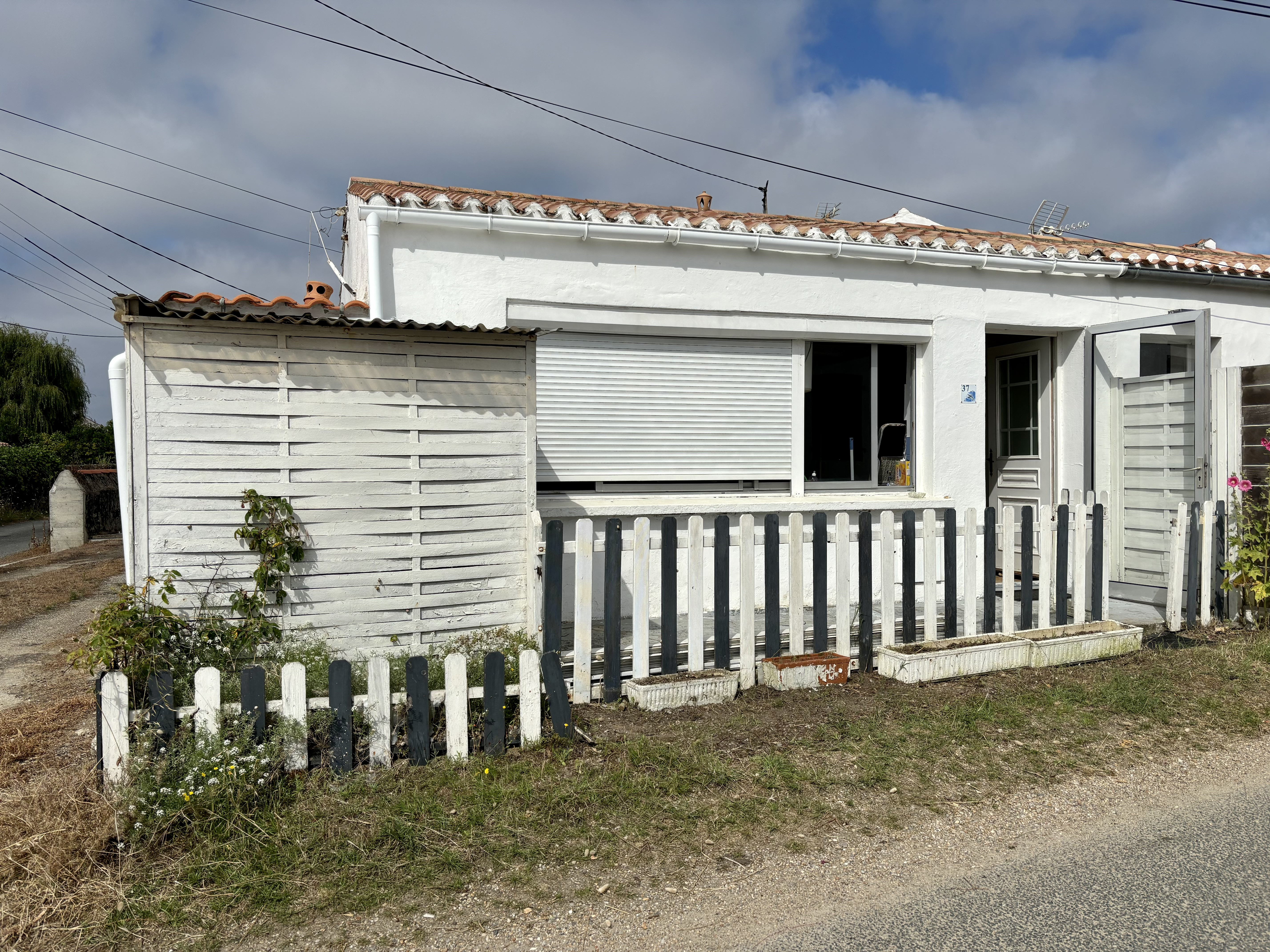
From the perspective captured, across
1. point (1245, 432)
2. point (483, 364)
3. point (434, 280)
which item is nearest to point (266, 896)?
point (483, 364)

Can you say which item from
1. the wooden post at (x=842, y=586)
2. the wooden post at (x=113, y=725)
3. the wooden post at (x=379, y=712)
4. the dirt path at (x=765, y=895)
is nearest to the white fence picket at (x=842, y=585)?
the wooden post at (x=842, y=586)

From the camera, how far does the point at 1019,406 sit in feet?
31.9

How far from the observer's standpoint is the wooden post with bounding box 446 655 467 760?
13.2 feet

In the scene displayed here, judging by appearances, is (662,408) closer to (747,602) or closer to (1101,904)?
(747,602)

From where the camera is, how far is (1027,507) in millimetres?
6336

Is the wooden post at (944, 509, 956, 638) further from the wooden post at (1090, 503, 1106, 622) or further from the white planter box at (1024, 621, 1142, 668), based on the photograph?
the wooden post at (1090, 503, 1106, 622)

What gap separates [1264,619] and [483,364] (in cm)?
664

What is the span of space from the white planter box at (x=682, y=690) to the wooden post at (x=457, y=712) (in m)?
1.21

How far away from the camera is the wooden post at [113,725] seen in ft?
11.7

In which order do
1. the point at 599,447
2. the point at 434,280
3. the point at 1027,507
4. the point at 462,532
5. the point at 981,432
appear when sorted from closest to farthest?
1. the point at 462,532
2. the point at 1027,507
3. the point at 434,280
4. the point at 599,447
5. the point at 981,432

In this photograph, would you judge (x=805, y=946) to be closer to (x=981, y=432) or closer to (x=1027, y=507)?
(x=1027, y=507)

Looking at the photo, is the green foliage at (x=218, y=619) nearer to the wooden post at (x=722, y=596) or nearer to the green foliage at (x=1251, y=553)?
the wooden post at (x=722, y=596)

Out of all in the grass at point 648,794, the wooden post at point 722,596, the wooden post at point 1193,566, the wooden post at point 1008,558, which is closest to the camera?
the grass at point 648,794

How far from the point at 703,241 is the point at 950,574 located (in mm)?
3421
